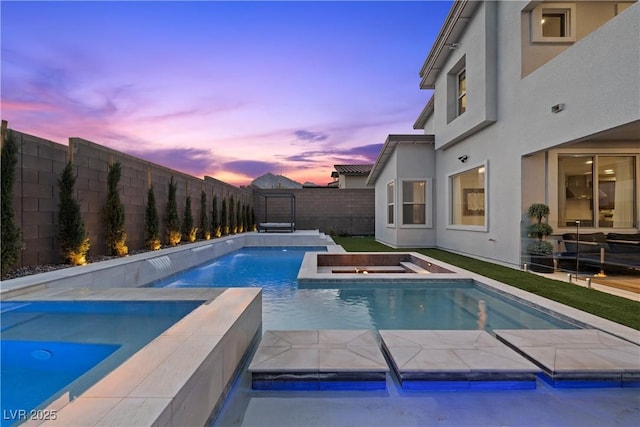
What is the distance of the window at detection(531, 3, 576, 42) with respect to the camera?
7.53 meters

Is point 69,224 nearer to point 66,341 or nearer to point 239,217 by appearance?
point 66,341

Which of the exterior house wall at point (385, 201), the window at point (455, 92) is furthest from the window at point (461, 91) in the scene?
the exterior house wall at point (385, 201)

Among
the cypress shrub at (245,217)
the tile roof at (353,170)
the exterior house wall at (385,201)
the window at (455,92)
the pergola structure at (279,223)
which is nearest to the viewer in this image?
the window at (455,92)

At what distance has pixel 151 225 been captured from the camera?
10.5m

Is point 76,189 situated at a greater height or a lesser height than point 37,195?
greater

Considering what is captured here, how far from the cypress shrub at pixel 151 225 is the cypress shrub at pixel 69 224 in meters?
3.34

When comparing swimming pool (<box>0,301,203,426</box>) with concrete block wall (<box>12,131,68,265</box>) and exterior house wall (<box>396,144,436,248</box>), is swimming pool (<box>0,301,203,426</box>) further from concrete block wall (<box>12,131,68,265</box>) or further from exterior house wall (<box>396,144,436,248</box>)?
exterior house wall (<box>396,144,436,248</box>)

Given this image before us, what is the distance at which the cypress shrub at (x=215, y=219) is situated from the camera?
16.6 metres

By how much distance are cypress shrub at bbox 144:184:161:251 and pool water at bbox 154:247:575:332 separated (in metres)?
3.13

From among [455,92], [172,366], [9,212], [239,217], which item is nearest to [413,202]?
[455,92]

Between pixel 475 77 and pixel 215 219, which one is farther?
pixel 215 219

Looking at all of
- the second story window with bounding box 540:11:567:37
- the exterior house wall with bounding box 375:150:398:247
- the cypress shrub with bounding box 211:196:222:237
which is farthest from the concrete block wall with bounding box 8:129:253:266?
the second story window with bounding box 540:11:567:37

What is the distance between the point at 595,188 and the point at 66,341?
10.4 metres

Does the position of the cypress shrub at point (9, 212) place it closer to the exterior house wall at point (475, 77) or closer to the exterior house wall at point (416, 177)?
the exterior house wall at point (475, 77)
